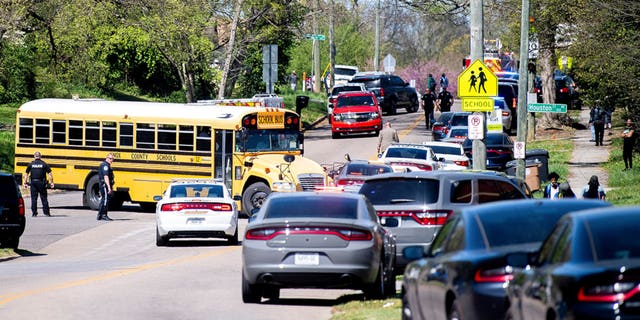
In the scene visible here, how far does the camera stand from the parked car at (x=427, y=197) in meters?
19.3

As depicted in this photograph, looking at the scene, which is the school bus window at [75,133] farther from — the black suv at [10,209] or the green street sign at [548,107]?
the green street sign at [548,107]

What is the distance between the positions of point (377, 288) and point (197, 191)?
1175 cm

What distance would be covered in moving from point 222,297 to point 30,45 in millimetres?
43629

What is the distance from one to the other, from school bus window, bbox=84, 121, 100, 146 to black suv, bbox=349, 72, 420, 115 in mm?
31577

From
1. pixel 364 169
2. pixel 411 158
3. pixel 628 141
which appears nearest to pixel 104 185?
pixel 364 169

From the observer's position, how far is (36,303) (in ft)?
56.1

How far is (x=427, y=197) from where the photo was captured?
19.4 metres

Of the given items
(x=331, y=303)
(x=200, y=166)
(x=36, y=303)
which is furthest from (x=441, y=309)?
(x=200, y=166)

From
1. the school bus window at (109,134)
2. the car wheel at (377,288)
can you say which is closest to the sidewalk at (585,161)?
the school bus window at (109,134)

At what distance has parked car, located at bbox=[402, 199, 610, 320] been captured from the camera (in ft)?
35.0

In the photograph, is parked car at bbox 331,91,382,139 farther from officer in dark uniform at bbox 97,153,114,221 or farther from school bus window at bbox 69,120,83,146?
officer in dark uniform at bbox 97,153,114,221

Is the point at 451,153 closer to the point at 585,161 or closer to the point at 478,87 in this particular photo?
the point at 585,161

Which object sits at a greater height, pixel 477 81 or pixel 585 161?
pixel 477 81

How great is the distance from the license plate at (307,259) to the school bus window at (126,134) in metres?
20.9
